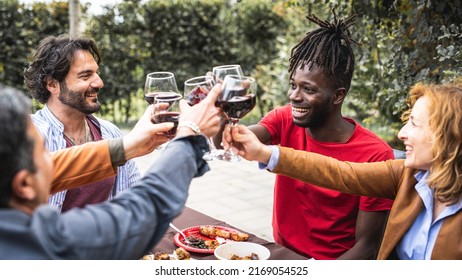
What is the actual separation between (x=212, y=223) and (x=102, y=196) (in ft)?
2.11

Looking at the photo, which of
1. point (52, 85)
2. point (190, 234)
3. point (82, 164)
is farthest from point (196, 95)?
point (52, 85)

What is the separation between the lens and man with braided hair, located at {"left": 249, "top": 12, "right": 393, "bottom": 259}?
8.63ft

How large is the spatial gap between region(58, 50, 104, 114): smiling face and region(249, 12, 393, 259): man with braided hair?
43.8 inches

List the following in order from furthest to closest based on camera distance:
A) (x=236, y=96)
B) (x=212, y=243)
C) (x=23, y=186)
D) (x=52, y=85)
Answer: (x=52, y=85)
(x=212, y=243)
(x=236, y=96)
(x=23, y=186)

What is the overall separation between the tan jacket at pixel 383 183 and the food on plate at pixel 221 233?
451 millimetres

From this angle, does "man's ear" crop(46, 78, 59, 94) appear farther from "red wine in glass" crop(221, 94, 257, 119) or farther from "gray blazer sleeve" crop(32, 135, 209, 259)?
"gray blazer sleeve" crop(32, 135, 209, 259)

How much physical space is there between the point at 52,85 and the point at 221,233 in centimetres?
129

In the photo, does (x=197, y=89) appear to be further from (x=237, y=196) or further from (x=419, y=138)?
(x=237, y=196)

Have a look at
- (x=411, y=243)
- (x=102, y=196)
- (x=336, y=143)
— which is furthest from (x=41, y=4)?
(x=411, y=243)

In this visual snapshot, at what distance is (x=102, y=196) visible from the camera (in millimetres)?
2928

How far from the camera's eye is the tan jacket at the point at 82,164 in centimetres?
220

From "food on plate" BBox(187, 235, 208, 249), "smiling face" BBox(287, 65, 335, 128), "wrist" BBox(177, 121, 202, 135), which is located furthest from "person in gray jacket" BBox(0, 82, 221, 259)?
"smiling face" BBox(287, 65, 335, 128)

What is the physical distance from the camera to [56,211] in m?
1.26
